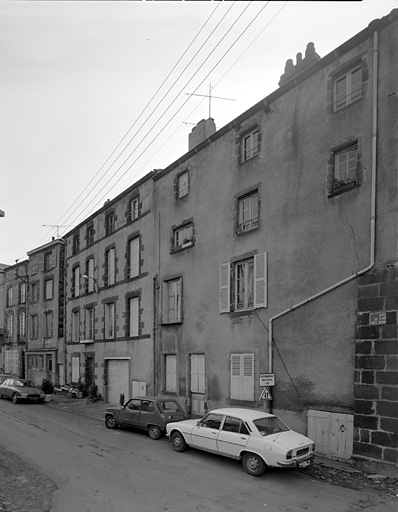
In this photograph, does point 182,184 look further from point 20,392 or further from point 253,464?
point 20,392

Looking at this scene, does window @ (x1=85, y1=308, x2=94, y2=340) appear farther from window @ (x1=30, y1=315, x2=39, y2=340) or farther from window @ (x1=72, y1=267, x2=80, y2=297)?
window @ (x1=30, y1=315, x2=39, y2=340)

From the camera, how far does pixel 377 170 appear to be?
1231 centimetres

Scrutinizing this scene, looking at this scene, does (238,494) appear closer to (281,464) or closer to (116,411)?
(281,464)

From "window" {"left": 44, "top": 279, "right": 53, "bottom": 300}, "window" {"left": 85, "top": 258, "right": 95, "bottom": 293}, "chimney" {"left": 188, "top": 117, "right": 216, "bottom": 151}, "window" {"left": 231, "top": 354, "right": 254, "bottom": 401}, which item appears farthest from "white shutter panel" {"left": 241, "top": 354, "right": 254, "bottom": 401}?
"window" {"left": 44, "top": 279, "right": 53, "bottom": 300}

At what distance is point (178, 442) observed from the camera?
42.2 feet

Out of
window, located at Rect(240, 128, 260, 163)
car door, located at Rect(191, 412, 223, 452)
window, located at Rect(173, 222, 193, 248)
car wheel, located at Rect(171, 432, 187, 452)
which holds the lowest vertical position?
car wheel, located at Rect(171, 432, 187, 452)

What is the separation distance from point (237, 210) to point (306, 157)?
11.7ft

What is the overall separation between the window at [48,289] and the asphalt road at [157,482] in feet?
70.7

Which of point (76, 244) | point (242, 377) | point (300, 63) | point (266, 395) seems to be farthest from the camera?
point (76, 244)

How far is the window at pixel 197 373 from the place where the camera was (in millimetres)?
17922

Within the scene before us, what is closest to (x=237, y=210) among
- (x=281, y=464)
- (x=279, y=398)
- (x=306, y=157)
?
(x=306, y=157)

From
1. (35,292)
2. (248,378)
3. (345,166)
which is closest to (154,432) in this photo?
(248,378)

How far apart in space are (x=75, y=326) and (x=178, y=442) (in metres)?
19.8

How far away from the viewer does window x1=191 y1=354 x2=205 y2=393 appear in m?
17.9
